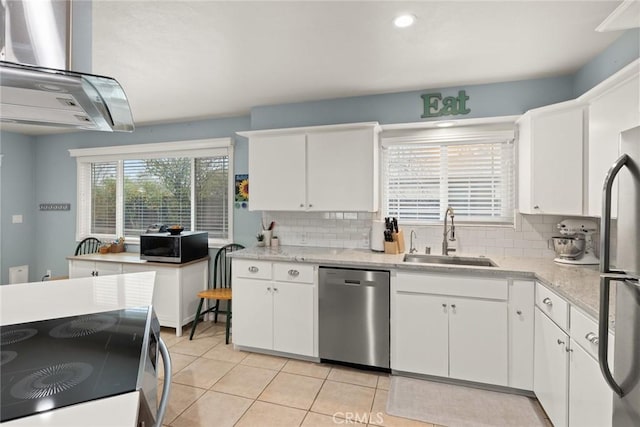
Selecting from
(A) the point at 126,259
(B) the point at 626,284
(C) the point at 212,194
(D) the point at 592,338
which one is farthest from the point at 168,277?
(B) the point at 626,284

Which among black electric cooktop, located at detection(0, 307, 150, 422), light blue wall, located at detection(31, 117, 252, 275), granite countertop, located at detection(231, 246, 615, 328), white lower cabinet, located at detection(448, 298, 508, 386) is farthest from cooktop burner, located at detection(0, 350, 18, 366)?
light blue wall, located at detection(31, 117, 252, 275)

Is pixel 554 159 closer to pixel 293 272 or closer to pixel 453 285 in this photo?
pixel 453 285

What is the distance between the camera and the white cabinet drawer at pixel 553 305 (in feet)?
5.62

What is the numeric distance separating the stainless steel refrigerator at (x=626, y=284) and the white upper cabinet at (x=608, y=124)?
87 cm

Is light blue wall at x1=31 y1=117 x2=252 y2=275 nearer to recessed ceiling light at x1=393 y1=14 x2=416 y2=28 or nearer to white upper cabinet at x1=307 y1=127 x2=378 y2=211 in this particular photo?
white upper cabinet at x1=307 y1=127 x2=378 y2=211

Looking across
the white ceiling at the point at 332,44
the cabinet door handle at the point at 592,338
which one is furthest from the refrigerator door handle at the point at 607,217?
the white ceiling at the point at 332,44

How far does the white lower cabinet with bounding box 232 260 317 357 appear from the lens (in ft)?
9.01

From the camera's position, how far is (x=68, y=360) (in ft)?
2.99

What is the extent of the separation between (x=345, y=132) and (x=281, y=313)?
1735 mm

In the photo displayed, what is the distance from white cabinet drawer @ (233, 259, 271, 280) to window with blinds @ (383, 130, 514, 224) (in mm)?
1318

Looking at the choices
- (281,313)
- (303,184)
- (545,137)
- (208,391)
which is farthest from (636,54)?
(208,391)

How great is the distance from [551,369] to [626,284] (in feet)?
3.92

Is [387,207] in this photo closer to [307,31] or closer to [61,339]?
[307,31]

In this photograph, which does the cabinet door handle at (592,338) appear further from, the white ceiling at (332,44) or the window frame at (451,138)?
the white ceiling at (332,44)
